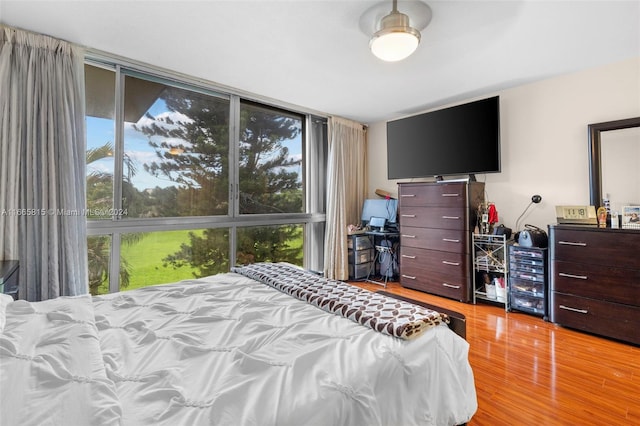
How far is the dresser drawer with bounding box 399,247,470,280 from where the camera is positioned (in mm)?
3424

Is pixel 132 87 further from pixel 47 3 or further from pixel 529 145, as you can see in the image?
pixel 529 145

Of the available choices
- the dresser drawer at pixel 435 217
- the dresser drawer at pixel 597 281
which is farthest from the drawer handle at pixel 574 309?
the dresser drawer at pixel 435 217

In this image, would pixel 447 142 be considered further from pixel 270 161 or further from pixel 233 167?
pixel 233 167

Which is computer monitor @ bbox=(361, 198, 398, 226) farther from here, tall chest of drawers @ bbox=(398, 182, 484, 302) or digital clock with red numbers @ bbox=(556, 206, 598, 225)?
digital clock with red numbers @ bbox=(556, 206, 598, 225)

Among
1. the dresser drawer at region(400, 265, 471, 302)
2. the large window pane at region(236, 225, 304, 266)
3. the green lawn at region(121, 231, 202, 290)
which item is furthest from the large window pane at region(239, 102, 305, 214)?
the dresser drawer at region(400, 265, 471, 302)

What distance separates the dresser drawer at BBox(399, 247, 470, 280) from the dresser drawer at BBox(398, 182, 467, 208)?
0.59 m

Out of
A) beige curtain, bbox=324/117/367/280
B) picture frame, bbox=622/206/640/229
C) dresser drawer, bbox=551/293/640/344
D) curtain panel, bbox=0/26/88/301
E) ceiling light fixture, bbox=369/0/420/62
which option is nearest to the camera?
ceiling light fixture, bbox=369/0/420/62

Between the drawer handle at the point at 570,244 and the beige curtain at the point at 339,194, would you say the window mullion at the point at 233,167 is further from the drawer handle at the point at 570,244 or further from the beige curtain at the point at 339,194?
the drawer handle at the point at 570,244

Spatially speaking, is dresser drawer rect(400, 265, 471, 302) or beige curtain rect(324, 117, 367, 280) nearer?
dresser drawer rect(400, 265, 471, 302)

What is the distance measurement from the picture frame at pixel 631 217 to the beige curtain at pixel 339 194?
9.48 feet

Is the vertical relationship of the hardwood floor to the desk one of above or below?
below

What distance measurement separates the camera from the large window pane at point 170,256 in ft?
9.41

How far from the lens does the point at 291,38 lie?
2361 mm

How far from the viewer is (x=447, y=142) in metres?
3.66
